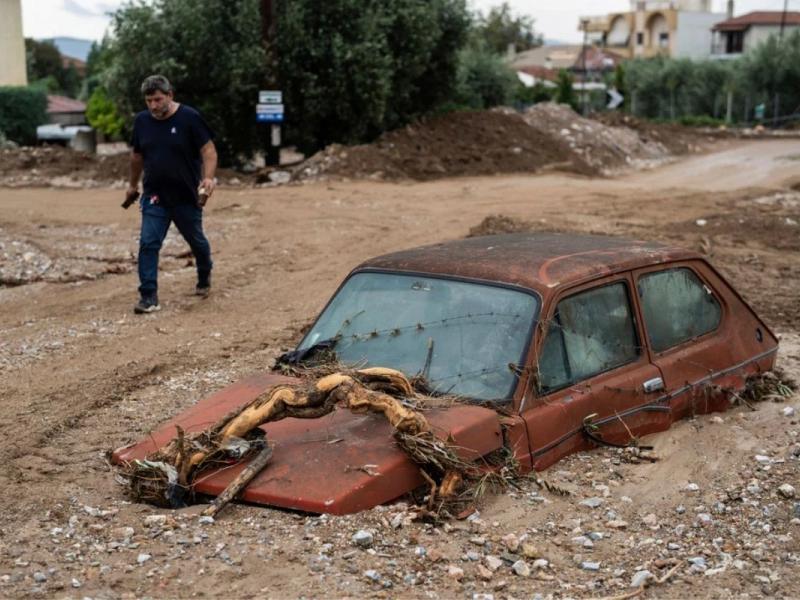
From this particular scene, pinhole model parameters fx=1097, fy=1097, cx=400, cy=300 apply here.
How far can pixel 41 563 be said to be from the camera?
13.6 ft

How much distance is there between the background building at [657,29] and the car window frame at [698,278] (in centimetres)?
7445

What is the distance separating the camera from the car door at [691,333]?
5969mm

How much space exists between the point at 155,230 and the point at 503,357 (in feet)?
16.7

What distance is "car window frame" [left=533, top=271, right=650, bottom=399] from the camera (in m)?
5.20

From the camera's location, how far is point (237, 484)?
456 cm

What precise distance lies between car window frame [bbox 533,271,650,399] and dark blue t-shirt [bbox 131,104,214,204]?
4.85 meters

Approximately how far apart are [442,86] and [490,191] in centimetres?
789

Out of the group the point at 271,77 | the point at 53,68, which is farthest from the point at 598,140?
the point at 53,68

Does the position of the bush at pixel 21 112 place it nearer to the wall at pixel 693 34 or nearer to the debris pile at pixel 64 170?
the debris pile at pixel 64 170

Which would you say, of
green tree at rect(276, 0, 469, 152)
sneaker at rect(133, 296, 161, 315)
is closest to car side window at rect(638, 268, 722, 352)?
sneaker at rect(133, 296, 161, 315)

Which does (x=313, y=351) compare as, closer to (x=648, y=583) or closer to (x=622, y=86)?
(x=648, y=583)

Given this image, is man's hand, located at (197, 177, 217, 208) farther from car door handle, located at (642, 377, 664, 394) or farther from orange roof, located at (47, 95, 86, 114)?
orange roof, located at (47, 95, 86, 114)

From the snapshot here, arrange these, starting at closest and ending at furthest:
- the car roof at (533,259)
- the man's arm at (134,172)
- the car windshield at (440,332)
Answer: the car windshield at (440,332) < the car roof at (533,259) < the man's arm at (134,172)

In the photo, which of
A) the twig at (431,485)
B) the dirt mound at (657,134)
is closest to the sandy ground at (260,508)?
the twig at (431,485)
